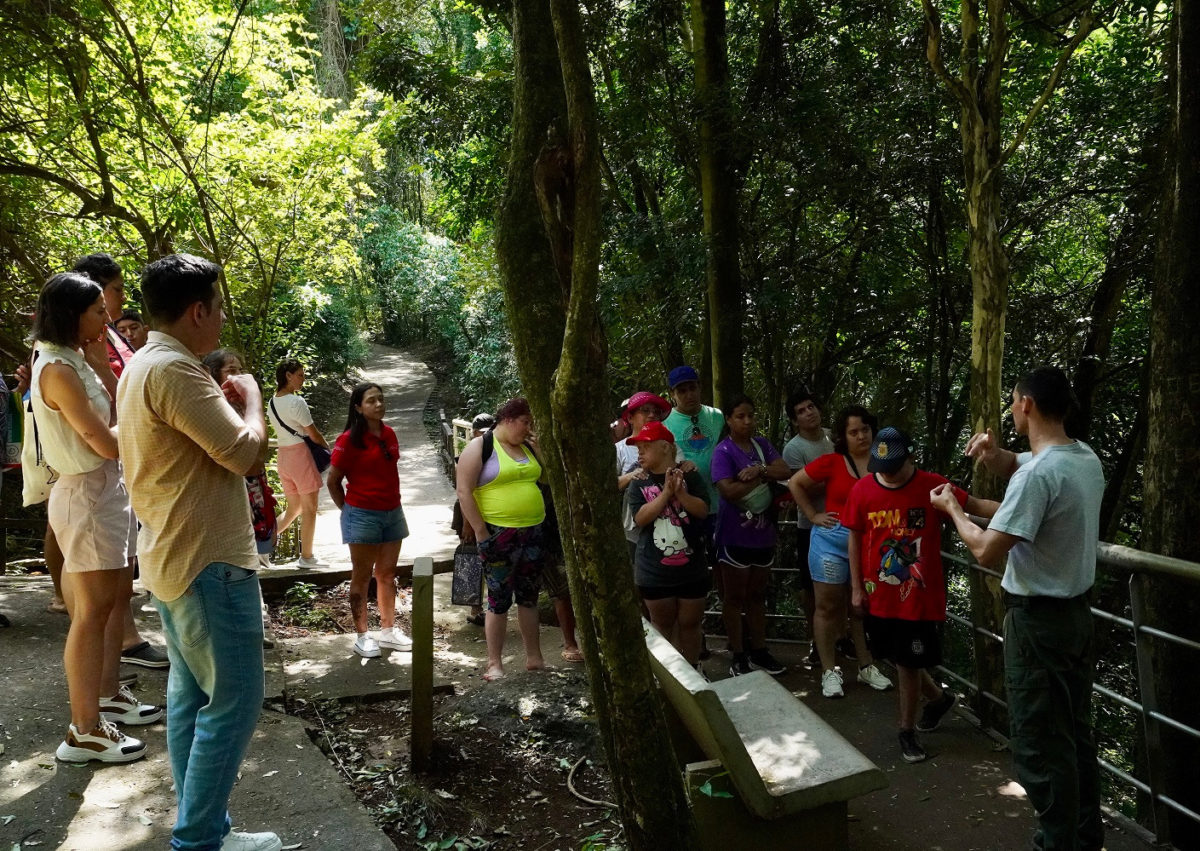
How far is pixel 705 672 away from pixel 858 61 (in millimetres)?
4958

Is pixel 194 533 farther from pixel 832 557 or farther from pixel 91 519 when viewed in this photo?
pixel 832 557

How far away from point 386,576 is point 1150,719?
14.8ft

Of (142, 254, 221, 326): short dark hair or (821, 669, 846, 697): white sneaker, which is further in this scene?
(821, 669, 846, 697): white sneaker

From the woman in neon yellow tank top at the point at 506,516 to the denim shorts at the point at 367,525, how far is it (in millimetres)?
790

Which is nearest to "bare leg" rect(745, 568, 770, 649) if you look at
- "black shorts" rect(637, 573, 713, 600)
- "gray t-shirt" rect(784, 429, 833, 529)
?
"gray t-shirt" rect(784, 429, 833, 529)

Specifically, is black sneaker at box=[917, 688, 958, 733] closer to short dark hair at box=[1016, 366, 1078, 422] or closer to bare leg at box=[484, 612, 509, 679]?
short dark hair at box=[1016, 366, 1078, 422]

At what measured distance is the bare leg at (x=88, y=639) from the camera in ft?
11.7

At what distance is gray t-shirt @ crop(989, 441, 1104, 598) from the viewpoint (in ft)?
10.4

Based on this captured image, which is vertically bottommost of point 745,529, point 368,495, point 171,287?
point 745,529

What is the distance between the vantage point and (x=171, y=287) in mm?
2895

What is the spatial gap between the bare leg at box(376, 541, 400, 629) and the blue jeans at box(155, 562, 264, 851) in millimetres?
3280

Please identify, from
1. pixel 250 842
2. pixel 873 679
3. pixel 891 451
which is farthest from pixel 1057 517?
pixel 250 842

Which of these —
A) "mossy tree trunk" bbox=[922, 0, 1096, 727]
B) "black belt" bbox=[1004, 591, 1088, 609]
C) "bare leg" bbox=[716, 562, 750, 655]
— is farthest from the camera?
"bare leg" bbox=[716, 562, 750, 655]

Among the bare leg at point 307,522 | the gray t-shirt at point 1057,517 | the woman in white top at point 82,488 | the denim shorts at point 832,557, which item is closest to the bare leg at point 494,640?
the denim shorts at point 832,557
